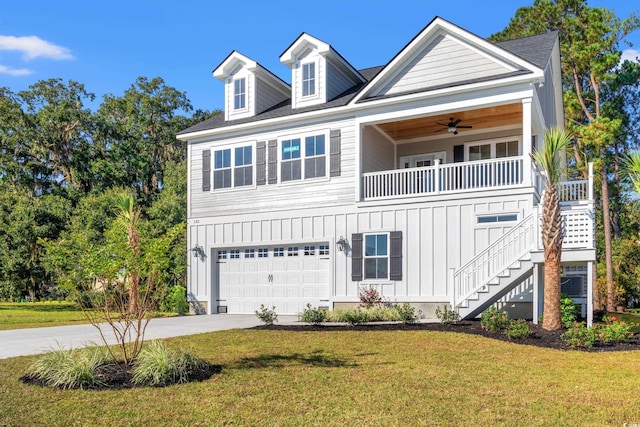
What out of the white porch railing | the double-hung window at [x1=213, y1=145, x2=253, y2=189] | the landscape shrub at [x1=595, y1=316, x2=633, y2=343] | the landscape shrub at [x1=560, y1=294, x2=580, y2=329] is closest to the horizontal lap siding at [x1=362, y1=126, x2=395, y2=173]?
the white porch railing

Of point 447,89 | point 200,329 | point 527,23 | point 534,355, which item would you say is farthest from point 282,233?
point 527,23

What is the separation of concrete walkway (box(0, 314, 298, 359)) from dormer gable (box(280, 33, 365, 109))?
23.9ft

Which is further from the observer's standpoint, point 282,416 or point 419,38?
point 419,38

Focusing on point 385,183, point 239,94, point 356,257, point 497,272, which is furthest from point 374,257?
point 239,94

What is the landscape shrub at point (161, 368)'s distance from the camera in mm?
7121

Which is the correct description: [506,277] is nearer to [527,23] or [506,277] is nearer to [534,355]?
[534,355]

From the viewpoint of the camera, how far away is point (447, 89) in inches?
611

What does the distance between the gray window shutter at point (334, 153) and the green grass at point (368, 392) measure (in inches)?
324

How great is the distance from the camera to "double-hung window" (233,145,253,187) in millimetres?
18781

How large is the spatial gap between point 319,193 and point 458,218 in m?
4.39

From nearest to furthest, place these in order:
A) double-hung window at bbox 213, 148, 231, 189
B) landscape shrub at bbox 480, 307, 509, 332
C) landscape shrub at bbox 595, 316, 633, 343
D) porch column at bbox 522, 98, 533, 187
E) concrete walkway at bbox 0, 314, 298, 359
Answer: concrete walkway at bbox 0, 314, 298, 359
landscape shrub at bbox 595, 316, 633, 343
landscape shrub at bbox 480, 307, 509, 332
porch column at bbox 522, 98, 533, 187
double-hung window at bbox 213, 148, 231, 189

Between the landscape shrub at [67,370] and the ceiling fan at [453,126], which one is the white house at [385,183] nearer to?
the ceiling fan at [453,126]

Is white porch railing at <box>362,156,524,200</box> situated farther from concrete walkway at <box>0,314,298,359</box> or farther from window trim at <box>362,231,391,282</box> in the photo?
concrete walkway at <box>0,314,298,359</box>

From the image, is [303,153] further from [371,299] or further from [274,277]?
[371,299]
